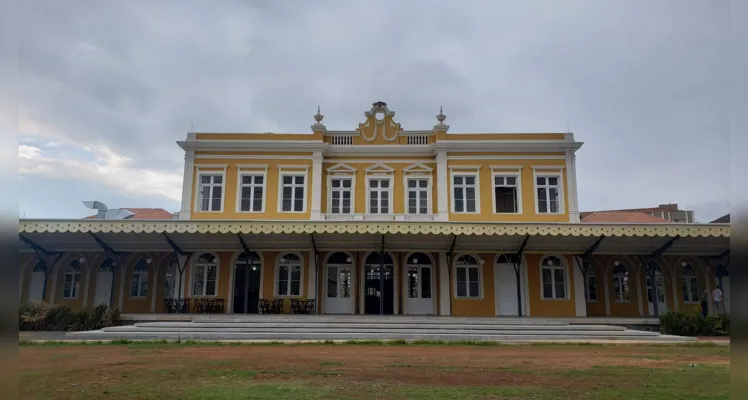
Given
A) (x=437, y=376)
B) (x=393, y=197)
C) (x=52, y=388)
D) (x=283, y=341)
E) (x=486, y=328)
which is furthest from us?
(x=393, y=197)

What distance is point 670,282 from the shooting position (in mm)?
20656

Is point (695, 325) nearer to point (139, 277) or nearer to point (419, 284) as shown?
point (419, 284)

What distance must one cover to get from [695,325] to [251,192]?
16.1 m

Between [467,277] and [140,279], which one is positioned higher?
[467,277]

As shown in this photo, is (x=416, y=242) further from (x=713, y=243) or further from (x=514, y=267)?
(x=713, y=243)

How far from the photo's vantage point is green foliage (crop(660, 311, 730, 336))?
51.4 ft

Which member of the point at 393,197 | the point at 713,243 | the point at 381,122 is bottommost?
the point at 713,243

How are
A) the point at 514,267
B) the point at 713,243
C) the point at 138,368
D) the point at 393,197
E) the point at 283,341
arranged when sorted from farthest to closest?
the point at 393,197
the point at 514,267
the point at 713,243
the point at 283,341
the point at 138,368

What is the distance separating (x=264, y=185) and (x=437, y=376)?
14899mm

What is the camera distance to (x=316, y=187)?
69.2ft

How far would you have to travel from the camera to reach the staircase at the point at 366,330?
13.4 m

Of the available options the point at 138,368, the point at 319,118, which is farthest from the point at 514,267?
the point at 138,368

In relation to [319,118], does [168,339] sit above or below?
below

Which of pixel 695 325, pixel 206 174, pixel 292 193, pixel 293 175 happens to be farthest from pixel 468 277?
pixel 206 174
